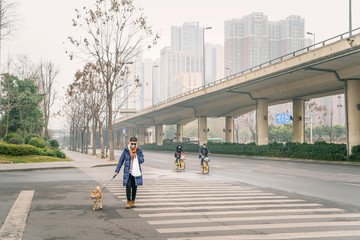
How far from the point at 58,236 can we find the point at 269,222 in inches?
159

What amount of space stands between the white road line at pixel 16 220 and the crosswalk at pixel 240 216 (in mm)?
2407

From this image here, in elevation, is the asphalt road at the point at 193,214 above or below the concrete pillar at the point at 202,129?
below

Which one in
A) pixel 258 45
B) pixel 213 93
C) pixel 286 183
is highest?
pixel 258 45

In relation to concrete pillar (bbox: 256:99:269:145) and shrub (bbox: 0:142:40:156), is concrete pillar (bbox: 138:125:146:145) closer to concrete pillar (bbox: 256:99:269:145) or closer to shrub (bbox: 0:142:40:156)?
concrete pillar (bbox: 256:99:269:145)

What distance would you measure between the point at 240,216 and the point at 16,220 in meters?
4.67

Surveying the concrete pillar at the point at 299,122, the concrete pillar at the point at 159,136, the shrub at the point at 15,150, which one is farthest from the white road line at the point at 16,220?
the concrete pillar at the point at 159,136

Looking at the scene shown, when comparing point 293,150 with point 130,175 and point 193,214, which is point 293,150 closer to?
point 130,175

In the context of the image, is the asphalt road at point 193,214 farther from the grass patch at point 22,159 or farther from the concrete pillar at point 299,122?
the concrete pillar at point 299,122

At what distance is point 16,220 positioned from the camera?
7793 millimetres

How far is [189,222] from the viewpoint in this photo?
7.68m

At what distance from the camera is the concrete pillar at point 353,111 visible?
30.7 metres

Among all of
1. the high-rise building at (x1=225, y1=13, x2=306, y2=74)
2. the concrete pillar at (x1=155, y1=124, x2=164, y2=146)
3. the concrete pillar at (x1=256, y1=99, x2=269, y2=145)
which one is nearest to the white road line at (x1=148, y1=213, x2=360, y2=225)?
the concrete pillar at (x1=256, y1=99, x2=269, y2=145)

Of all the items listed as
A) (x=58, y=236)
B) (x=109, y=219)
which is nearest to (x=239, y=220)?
(x=109, y=219)

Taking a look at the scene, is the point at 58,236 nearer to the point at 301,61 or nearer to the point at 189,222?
the point at 189,222
